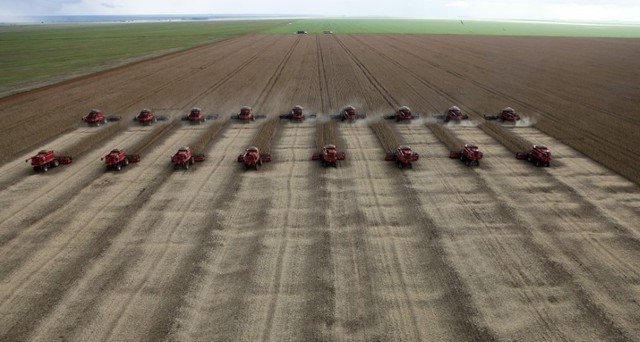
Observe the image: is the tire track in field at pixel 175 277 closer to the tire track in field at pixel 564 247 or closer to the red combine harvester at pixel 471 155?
the tire track in field at pixel 564 247

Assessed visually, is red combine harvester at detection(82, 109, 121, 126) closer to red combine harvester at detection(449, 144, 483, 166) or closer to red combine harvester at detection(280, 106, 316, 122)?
red combine harvester at detection(280, 106, 316, 122)

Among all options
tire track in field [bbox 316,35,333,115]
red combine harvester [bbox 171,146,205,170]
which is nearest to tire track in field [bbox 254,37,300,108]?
tire track in field [bbox 316,35,333,115]

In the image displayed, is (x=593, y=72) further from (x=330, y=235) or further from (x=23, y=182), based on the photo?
(x=23, y=182)

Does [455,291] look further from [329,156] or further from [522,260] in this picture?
[329,156]

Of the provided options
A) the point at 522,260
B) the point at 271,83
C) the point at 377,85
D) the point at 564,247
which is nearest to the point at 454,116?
the point at 377,85

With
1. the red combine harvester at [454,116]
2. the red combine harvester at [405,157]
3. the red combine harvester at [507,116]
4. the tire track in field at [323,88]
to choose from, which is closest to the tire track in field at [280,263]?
the red combine harvester at [405,157]

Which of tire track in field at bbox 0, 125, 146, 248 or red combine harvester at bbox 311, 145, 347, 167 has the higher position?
red combine harvester at bbox 311, 145, 347, 167

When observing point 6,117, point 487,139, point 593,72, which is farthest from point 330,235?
point 593,72
